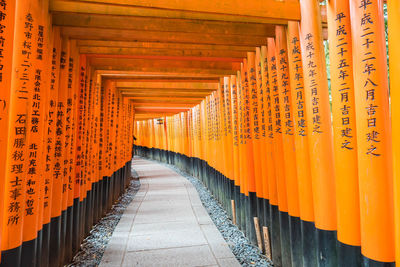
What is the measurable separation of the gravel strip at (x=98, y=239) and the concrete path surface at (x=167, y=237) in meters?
0.14

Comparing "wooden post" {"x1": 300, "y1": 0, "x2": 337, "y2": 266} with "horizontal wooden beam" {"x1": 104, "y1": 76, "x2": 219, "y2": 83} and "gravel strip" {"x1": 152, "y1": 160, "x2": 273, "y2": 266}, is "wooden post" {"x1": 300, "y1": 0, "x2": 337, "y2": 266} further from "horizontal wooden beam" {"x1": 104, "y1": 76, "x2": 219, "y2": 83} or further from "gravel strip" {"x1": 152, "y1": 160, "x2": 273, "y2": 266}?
"horizontal wooden beam" {"x1": 104, "y1": 76, "x2": 219, "y2": 83}

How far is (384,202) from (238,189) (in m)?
3.73

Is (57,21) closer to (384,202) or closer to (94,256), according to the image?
(94,256)

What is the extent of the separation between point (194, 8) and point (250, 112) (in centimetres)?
226

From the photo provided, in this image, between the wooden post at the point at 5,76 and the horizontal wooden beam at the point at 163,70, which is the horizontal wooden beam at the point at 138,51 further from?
Result: the wooden post at the point at 5,76

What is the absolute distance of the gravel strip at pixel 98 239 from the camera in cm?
401

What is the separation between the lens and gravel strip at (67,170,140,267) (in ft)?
13.1

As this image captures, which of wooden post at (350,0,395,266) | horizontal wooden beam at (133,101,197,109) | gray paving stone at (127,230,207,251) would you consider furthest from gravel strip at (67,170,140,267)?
horizontal wooden beam at (133,101,197,109)

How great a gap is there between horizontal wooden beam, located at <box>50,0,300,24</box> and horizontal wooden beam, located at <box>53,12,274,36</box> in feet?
1.16

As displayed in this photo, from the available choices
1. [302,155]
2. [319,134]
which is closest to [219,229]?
[302,155]

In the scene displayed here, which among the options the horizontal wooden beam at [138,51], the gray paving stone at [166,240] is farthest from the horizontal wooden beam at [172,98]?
the gray paving stone at [166,240]

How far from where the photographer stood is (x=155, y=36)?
384 centimetres

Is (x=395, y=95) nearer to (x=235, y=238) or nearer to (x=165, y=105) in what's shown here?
(x=235, y=238)

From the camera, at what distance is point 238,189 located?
18.2 ft
